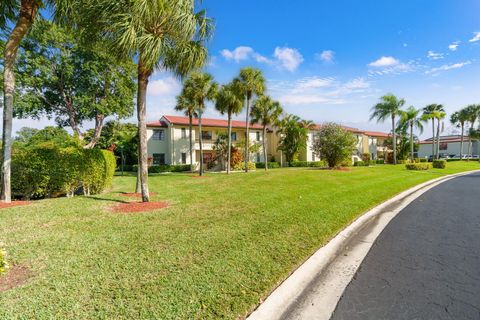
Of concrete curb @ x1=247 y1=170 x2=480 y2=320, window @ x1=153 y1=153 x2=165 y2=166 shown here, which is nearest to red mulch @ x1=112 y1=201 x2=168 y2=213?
concrete curb @ x1=247 y1=170 x2=480 y2=320

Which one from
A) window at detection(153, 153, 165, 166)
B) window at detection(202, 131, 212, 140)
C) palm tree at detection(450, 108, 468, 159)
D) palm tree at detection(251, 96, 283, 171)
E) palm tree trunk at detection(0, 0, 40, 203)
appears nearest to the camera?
palm tree trunk at detection(0, 0, 40, 203)

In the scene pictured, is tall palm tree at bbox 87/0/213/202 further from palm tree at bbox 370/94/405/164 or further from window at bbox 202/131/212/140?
palm tree at bbox 370/94/405/164

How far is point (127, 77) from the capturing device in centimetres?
2459

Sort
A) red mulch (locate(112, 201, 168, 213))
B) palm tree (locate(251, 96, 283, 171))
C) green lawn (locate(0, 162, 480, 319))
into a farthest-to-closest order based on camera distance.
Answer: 1. palm tree (locate(251, 96, 283, 171))
2. red mulch (locate(112, 201, 168, 213))
3. green lawn (locate(0, 162, 480, 319))

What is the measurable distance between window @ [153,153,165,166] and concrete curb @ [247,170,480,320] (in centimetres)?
2857

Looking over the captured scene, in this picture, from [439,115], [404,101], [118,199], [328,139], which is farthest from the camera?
[439,115]

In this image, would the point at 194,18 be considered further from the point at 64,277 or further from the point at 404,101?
the point at 404,101

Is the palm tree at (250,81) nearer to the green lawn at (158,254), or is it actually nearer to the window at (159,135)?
the window at (159,135)

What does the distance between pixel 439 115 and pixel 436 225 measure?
140 ft

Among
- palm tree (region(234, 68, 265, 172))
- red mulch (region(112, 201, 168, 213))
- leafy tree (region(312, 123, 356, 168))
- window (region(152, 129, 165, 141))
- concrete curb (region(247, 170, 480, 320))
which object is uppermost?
palm tree (region(234, 68, 265, 172))

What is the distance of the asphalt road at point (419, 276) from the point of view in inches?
116

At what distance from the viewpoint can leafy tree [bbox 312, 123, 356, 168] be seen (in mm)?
22953

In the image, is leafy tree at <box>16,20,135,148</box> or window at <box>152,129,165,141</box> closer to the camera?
leafy tree at <box>16,20,135,148</box>

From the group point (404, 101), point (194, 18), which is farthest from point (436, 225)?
point (404, 101)
